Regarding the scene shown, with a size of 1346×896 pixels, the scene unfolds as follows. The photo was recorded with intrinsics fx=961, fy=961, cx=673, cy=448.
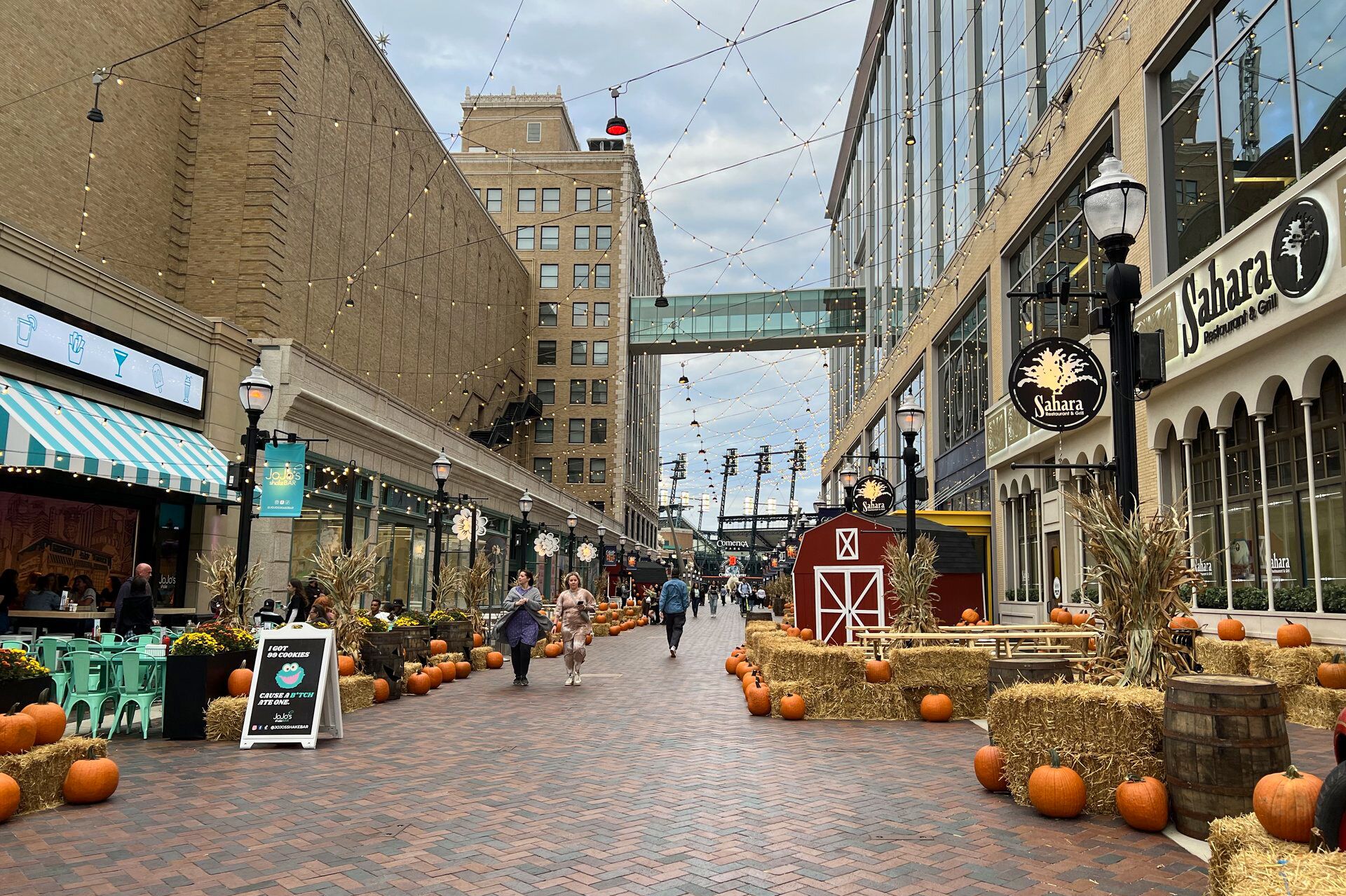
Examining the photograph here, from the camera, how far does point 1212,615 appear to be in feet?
45.2

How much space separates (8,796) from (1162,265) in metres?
16.7

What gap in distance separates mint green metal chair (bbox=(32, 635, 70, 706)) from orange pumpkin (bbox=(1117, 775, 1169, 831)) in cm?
1020

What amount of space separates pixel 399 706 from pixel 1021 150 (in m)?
18.5

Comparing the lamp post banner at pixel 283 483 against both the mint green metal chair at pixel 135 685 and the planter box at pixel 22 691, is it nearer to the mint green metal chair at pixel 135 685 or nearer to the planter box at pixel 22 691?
the mint green metal chair at pixel 135 685

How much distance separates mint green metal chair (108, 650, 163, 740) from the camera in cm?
1030

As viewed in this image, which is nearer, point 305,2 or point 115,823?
point 115,823

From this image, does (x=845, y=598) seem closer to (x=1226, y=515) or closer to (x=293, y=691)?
(x=1226, y=515)

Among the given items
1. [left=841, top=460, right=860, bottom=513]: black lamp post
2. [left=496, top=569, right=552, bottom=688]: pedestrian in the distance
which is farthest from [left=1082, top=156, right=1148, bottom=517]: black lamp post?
[left=841, top=460, right=860, bottom=513]: black lamp post

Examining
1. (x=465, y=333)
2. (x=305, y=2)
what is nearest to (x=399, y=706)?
(x=305, y=2)

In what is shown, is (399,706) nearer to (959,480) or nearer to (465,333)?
(959,480)

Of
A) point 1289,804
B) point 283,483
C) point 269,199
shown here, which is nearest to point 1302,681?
point 1289,804

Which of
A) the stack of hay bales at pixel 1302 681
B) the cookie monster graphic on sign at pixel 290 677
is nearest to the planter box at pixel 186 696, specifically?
the cookie monster graphic on sign at pixel 290 677

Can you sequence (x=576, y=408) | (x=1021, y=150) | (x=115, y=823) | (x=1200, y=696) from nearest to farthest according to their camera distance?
(x=1200, y=696), (x=115, y=823), (x=1021, y=150), (x=576, y=408)

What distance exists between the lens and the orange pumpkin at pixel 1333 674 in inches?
394
